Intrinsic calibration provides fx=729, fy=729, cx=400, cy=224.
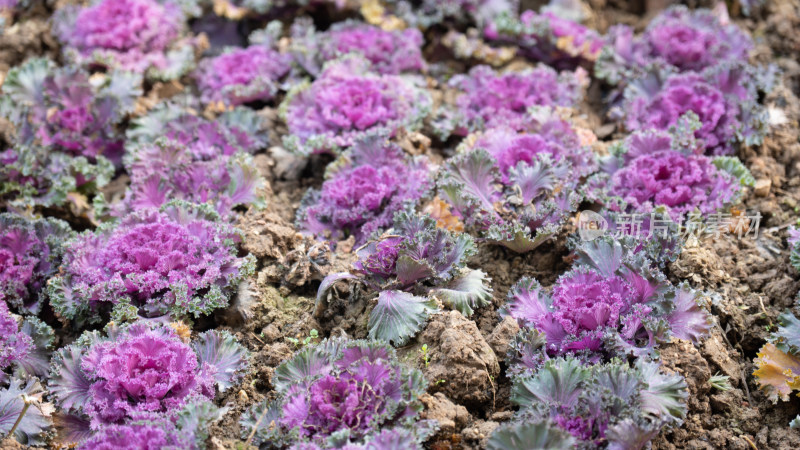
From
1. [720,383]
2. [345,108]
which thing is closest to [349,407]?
[720,383]

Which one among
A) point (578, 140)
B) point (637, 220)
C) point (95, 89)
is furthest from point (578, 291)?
point (95, 89)

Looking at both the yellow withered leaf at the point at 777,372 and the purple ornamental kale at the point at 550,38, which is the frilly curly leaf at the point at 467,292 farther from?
the purple ornamental kale at the point at 550,38

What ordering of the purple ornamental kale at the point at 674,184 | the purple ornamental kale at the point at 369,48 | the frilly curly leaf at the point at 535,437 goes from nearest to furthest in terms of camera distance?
the frilly curly leaf at the point at 535,437
the purple ornamental kale at the point at 674,184
the purple ornamental kale at the point at 369,48

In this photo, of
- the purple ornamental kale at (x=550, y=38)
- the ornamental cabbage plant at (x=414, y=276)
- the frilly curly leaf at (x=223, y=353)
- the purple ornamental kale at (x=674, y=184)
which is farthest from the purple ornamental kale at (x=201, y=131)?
the purple ornamental kale at (x=674, y=184)

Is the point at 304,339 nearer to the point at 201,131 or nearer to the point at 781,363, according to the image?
the point at 201,131

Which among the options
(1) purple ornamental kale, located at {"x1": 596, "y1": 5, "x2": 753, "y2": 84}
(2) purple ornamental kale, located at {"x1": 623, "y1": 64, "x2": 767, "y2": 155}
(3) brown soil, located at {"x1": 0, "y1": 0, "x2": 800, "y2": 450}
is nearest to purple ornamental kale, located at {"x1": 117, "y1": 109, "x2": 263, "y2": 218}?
(3) brown soil, located at {"x1": 0, "y1": 0, "x2": 800, "y2": 450}

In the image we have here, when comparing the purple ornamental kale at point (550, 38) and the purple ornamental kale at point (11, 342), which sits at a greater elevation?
the purple ornamental kale at point (550, 38)
